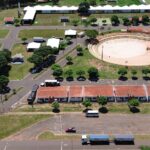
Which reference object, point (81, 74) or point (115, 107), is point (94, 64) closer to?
point (81, 74)

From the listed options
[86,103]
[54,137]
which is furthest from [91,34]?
[54,137]

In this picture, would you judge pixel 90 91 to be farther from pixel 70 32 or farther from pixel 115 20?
pixel 115 20

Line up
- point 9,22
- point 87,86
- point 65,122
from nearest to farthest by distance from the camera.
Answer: point 65,122, point 87,86, point 9,22

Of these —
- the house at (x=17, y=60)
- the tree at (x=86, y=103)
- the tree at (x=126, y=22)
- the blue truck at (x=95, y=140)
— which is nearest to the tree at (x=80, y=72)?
the tree at (x=86, y=103)

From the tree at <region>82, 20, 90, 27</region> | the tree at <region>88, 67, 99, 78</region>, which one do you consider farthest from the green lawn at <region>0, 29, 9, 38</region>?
the tree at <region>88, 67, 99, 78</region>

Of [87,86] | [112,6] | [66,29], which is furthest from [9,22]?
[87,86]

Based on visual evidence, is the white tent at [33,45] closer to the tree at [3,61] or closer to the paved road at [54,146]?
the tree at [3,61]

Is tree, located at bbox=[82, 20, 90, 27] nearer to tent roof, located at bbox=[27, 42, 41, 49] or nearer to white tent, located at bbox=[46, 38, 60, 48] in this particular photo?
white tent, located at bbox=[46, 38, 60, 48]
